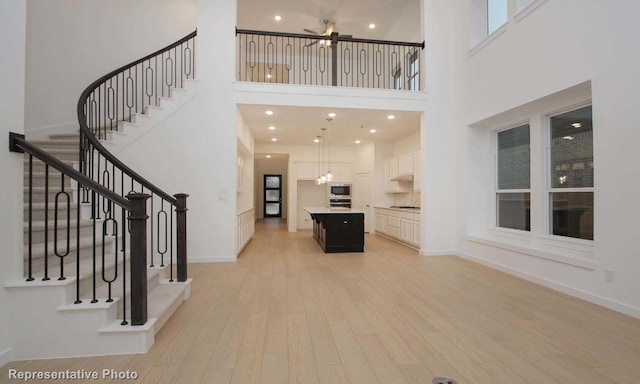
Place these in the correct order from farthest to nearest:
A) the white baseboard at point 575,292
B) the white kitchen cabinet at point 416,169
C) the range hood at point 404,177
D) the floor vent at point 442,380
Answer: the range hood at point 404,177 → the white kitchen cabinet at point 416,169 → the white baseboard at point 575,292 → the floor vent at point 442,380

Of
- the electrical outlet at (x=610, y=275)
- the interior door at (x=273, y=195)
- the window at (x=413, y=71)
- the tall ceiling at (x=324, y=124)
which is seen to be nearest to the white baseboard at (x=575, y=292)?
the electrical outlet at (x=610, y=275)

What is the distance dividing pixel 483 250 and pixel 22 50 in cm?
592

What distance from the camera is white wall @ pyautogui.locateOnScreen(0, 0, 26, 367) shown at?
1825mm

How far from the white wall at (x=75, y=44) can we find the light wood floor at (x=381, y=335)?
4721 mm

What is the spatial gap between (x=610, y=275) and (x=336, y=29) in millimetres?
7745

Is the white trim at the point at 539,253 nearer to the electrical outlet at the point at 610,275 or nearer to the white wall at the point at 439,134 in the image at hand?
the electrical outlet at the point at 610,275

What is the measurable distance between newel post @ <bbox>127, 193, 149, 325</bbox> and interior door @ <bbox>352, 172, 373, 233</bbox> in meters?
7.15

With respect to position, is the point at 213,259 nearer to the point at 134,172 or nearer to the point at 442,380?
the point at 134,172

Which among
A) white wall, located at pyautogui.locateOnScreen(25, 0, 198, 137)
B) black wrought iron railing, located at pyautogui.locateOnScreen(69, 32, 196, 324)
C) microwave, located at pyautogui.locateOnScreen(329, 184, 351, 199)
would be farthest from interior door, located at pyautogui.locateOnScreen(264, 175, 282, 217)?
white wall, located at pyautogui.locateOnScreen(25, 0, 198, 137)

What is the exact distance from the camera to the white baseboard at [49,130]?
5.21 metres

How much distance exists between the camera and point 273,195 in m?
14.4

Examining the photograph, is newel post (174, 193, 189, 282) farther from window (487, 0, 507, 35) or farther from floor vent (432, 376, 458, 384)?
window (487, 0, 507, 35)

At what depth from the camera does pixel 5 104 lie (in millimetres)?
1850

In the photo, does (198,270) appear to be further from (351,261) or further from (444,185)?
(444,185)
